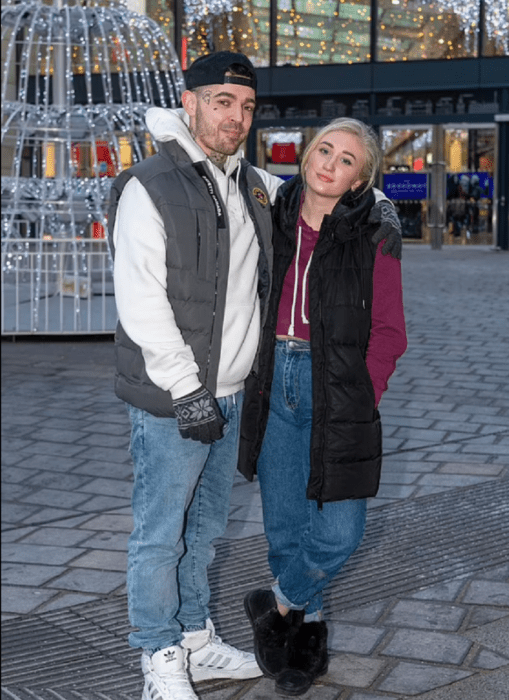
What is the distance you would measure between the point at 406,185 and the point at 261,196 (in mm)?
21909

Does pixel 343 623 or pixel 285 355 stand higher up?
pixel 285 355

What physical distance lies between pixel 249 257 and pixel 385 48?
22844 mm

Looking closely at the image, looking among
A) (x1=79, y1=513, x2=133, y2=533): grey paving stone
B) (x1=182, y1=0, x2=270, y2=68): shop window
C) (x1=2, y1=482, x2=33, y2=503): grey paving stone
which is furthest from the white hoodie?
(x1=182, y1=0, x2=270, y2=68): shop window

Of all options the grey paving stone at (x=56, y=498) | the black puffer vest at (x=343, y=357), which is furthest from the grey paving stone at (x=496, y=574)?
the grey paving stone at (x=56, y=498)

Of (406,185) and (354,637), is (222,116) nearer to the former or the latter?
(354,637)

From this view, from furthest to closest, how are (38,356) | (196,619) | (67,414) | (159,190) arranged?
(38,356), (67,414), (196,619), (159,190)

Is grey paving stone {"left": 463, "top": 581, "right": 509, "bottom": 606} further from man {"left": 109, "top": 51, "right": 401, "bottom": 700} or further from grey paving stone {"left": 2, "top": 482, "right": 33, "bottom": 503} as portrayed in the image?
grey paving stone {"left": 2, "top": 482, "right": 33, "bottom": 503}

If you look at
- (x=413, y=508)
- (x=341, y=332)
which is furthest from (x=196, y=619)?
(x=413, y=508)

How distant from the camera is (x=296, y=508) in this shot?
3385 mm

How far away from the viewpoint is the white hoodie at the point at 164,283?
287 cm

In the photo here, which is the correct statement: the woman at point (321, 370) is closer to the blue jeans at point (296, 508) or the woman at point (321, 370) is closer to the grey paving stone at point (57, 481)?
the blue jeans at point (296, 508)

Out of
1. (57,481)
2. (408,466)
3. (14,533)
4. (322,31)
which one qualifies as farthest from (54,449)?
(322,31)

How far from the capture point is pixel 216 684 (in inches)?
136

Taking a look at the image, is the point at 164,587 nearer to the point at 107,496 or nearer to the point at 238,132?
the point at 238,132
